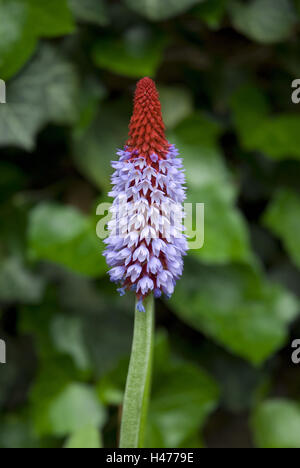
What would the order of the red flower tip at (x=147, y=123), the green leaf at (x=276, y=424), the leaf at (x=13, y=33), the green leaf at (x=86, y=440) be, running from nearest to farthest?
the red flower tip at (x=147, y=123) < the green leaf at (x=86, y=440) < the leaf at (x=13, y=33) < the green leaf at (x=276, y=424)

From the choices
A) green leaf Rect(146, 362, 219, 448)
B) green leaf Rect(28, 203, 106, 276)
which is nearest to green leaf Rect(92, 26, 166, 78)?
green leaf Rect(28, 203, 106, 276)

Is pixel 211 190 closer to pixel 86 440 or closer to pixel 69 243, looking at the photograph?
pixel 69 243

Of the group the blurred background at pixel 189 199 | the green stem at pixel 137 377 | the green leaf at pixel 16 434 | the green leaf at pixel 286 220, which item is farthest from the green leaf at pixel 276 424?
the green stem at pixel 137 377

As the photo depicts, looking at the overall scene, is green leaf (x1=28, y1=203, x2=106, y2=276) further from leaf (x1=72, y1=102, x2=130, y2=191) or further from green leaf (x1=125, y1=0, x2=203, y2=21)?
green leaf (x1=125, y1=0, x2=203, y2=21)

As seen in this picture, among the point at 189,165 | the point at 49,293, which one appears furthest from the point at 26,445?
the point at 189,165

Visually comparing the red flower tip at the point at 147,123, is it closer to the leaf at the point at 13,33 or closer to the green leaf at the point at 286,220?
the leaf at the point at 13,33

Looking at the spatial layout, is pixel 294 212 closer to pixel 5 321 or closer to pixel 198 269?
pixel 198 269
